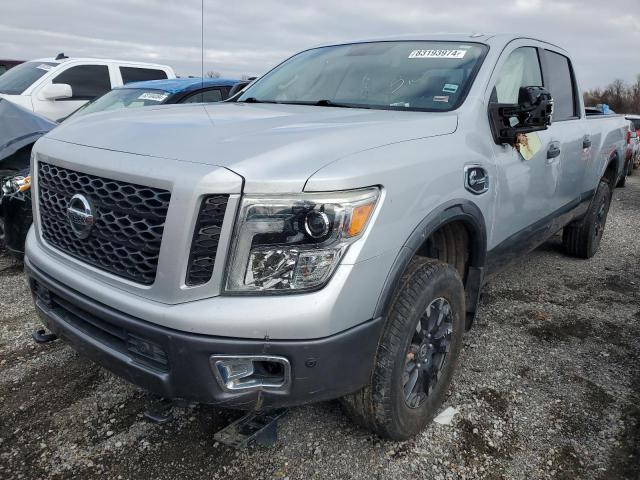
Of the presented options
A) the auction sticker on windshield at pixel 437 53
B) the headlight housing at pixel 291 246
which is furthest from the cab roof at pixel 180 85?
the headlight housing at pixel 291 246

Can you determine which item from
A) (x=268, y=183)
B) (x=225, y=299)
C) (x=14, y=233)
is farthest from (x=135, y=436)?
(x=14, y=233)

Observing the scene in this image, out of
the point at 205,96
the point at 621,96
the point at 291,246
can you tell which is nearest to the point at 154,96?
the point at 205,96

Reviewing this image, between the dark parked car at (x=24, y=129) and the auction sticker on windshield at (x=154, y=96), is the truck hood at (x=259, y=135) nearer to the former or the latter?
the dark parked car at (x=24, y=129)

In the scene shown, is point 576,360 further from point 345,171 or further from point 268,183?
point 268,183

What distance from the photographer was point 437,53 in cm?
308

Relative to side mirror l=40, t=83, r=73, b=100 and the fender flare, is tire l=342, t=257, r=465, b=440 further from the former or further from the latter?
side mirror l=40, t=83, r=73, b=100

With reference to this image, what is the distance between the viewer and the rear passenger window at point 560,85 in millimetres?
3857

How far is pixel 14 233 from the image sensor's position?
4.15m

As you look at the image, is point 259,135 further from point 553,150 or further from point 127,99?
point 127,99

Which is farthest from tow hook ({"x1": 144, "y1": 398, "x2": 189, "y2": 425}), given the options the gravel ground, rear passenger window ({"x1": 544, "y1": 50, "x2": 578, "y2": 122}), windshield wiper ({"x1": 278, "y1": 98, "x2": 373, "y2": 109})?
rear passenger window ({"x1": 544, "y1": 50, "x2": 578, "y2": 122})

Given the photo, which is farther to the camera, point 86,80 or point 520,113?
point 86,80

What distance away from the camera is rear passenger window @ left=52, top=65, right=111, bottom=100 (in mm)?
8188

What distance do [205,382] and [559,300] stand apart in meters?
3.40

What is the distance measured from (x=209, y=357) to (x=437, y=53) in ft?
7.29
